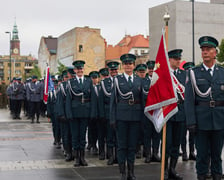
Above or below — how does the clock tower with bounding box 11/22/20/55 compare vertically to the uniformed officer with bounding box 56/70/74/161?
above

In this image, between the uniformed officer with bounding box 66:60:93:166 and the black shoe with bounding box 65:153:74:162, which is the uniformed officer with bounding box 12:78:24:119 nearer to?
the black shoe with bounding box 65:153:74:162

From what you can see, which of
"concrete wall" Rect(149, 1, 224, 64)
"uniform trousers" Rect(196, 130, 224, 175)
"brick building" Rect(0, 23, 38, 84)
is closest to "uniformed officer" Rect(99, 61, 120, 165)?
"uniform trousers" Rect(196, 130, 224, 175)

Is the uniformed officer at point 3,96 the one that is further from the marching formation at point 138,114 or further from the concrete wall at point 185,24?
the concrete wall at point 185,24

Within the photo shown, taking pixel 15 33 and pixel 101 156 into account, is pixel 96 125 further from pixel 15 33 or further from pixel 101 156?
pixel 15 33

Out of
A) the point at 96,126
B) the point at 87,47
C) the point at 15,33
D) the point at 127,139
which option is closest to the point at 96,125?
the point at 96,126

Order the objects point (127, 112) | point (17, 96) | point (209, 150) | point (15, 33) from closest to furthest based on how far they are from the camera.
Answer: point (209, 150) → point (127, 112) → point (17, 96) → point (15, 33)

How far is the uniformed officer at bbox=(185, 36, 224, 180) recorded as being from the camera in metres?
6.16

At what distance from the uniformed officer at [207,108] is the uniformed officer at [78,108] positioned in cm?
322

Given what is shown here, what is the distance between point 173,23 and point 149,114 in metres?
69.6

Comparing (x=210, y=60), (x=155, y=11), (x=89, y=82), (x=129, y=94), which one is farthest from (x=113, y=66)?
(x=155, y=11)

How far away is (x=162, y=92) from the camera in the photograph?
6.59 metres

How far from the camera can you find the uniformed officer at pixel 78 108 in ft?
29.5

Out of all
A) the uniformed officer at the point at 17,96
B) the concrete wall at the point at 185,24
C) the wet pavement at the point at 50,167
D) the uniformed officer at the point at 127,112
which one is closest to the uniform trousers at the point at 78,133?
the wet pavement at the point at 50,167

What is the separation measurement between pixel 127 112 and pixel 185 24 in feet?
228
